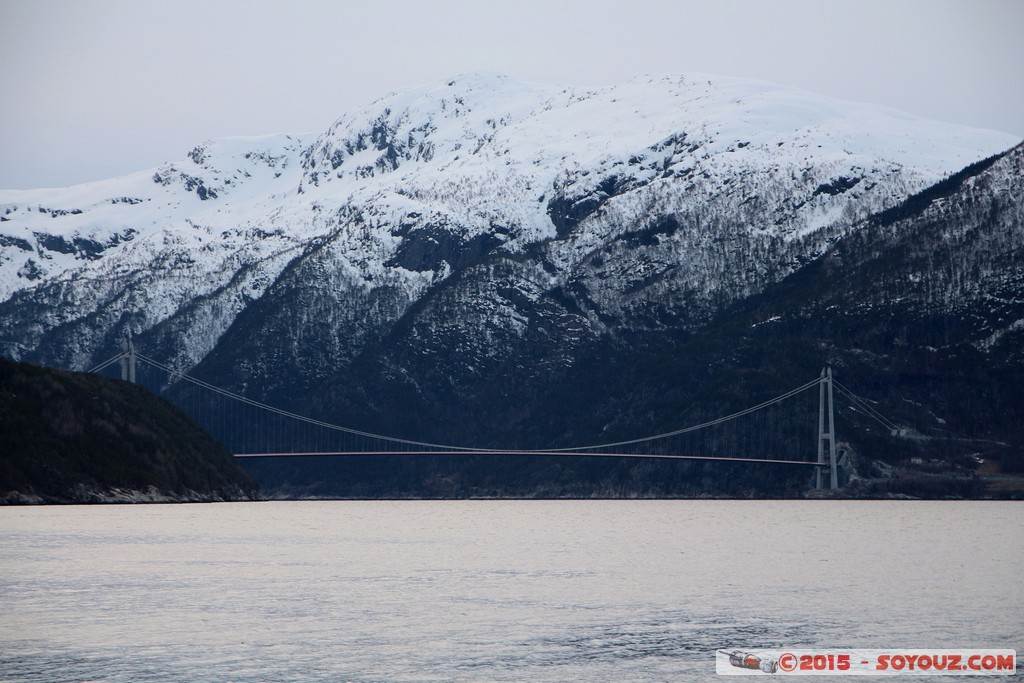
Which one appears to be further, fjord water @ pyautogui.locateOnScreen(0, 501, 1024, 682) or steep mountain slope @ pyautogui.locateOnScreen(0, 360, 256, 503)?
steep mountain slope @ pyautogui.locateOnScreen(0, 360, 256, 503)

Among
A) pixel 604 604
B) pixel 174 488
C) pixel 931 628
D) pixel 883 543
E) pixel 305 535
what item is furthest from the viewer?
pixel 174 488

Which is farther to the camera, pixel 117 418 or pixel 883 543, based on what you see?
pixel 117 418

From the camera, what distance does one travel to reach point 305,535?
357 ft

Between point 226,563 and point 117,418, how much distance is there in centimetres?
8738

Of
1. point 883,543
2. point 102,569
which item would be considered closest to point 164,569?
point 102,569

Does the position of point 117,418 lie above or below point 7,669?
above

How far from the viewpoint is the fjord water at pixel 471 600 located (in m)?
43.8

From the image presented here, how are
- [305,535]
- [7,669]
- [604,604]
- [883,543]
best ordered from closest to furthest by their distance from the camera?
[7,669]
[604,604]
[883,543]
[305,535]

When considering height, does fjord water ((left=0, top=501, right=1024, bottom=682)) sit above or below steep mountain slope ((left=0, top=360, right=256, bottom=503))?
below

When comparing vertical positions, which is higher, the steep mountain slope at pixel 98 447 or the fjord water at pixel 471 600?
the steep mountain slope at pixel 98 447

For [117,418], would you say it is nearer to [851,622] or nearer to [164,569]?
[164,569]

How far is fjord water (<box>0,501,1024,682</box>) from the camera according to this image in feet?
144

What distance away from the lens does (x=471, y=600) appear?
59.1 meters

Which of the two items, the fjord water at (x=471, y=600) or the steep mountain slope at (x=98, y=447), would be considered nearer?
the fjord water at (x=471, y=600)
